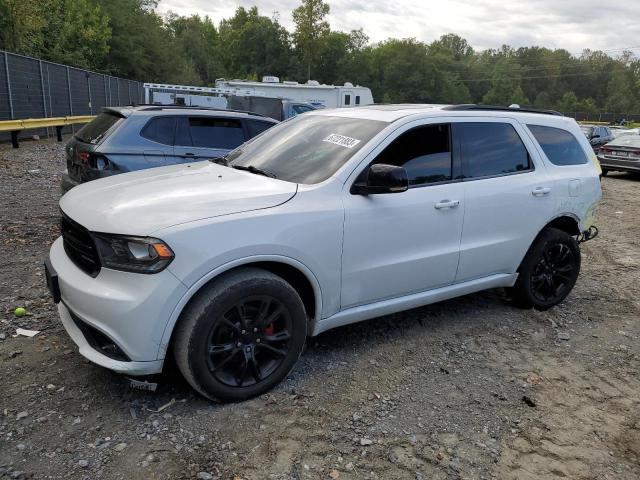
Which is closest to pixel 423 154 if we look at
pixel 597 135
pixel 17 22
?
pixel 597 135

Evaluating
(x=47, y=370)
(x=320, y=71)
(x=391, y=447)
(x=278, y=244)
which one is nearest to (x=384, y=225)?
(x=278, y=244)

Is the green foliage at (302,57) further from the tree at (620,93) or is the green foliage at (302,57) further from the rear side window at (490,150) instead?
the rear side window at (490,150)

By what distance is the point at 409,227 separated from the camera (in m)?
3.59

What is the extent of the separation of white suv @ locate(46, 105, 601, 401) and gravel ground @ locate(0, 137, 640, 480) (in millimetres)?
341

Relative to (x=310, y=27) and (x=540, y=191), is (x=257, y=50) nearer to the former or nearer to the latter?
(x=310, y=27)

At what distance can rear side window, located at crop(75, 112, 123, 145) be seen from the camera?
6141 mm

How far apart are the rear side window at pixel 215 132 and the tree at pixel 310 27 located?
60.0 metres

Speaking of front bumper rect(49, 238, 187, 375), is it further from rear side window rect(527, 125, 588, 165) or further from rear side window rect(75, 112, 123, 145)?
rear side window rect(75, 112, 123, 145)

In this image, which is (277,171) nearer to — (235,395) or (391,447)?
(235,395)

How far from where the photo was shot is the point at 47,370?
3.29 meters

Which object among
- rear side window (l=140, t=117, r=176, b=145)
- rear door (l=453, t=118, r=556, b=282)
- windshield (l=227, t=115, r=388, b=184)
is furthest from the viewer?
rear side window (l=140, t=117, r=176, b=145)

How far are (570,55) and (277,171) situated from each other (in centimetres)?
12634

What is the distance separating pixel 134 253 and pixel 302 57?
71427mm

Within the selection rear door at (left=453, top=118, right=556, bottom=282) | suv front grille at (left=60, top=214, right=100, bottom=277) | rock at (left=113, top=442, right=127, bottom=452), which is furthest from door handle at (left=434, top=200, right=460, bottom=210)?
rock at (left=113, top=442, right=127, bottom=452)
